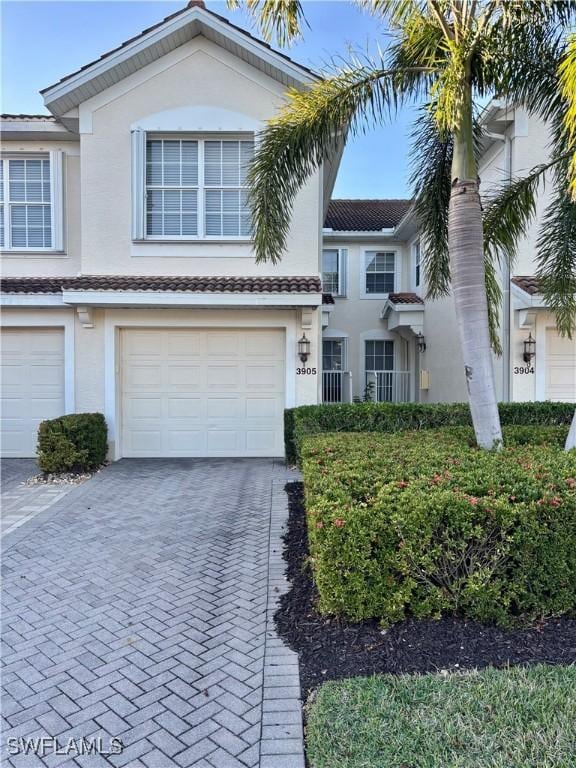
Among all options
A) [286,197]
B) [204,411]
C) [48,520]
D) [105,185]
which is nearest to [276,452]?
[204,411]

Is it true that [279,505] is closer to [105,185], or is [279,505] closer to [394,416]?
[394,416]

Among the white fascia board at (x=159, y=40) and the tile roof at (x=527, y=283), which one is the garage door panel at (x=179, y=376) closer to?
the white fascia board at (x=159, y=40)

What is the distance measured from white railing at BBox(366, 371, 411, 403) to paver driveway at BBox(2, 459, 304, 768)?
10.7 m

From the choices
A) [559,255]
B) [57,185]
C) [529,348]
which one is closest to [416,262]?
[529,348]

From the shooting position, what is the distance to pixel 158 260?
32.8 ft

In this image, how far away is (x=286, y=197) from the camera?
6258 millimetres

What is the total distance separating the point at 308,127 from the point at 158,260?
Answer: 199 inches

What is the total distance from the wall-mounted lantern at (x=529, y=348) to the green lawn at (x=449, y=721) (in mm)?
7758

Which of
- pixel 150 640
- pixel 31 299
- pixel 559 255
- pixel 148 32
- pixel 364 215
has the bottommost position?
pixel 150 640

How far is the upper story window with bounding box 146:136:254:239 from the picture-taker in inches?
393

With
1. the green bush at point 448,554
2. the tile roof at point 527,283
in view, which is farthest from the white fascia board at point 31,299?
the tile roof at point 527,283

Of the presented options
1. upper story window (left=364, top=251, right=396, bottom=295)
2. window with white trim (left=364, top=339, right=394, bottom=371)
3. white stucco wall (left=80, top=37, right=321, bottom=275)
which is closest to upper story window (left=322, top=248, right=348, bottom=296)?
upper story window (left=364, top=251, right=396, bottom=295)

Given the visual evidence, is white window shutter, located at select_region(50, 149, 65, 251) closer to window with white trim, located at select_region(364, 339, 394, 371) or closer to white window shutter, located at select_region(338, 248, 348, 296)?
white window shutter, located at select_region(338, 248, 348, 296)

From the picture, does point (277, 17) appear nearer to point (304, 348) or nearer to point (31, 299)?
point (304, 348)
